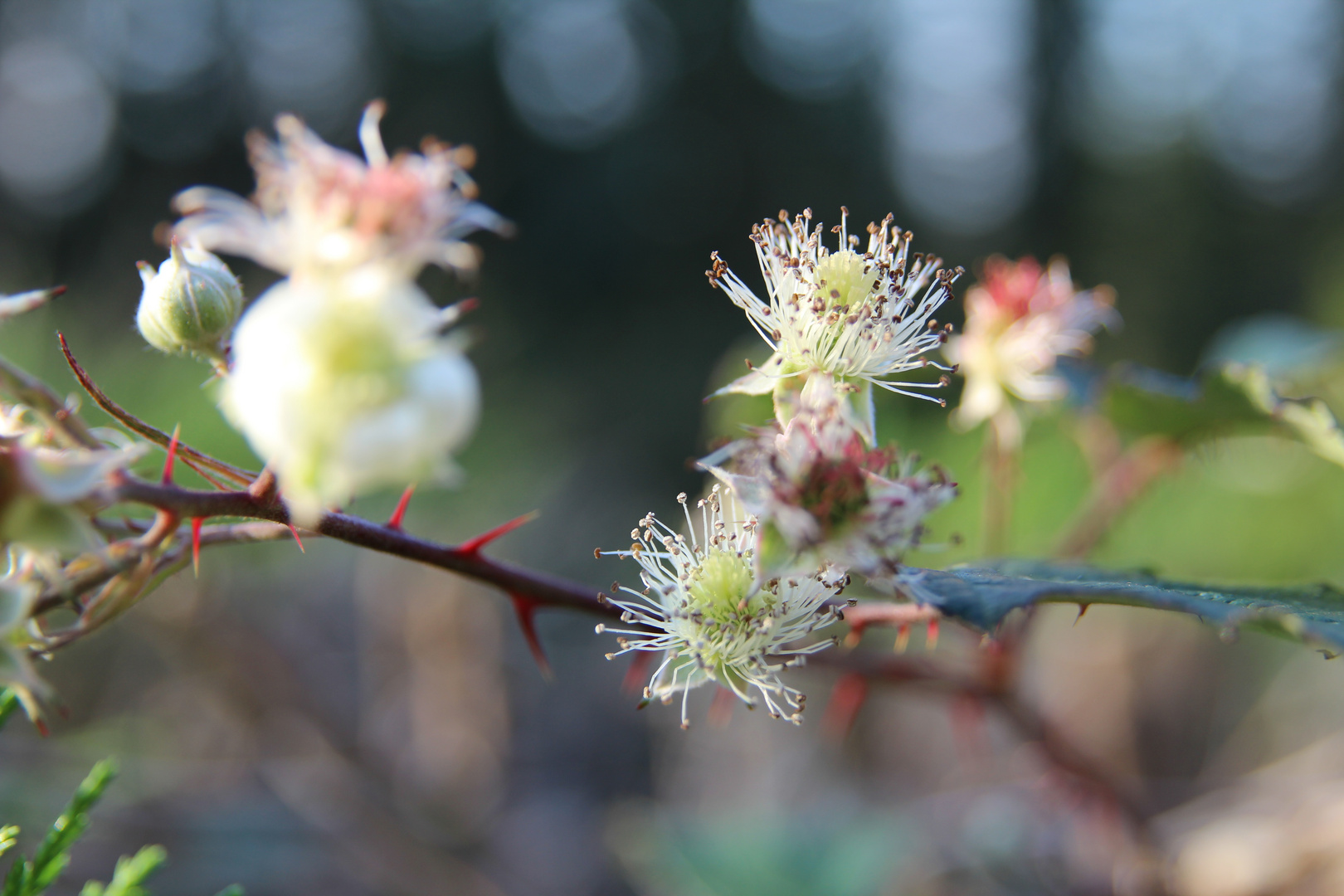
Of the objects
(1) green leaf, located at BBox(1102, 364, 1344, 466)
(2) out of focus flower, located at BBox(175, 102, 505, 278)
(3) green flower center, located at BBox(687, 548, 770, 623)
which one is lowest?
(1) green leaf, located at BBox(1102, 364, 1344, 466)

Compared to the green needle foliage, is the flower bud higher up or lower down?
higher up

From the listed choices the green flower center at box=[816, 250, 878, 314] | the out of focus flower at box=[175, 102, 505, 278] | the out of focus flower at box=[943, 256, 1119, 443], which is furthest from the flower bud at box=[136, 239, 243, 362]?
the out of focus flower at box=[943, 256, 1119, 443]

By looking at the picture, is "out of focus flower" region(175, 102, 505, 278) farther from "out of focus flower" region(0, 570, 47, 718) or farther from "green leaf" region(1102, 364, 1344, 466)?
"green leaf" region(1102, 364, 1344, 466)

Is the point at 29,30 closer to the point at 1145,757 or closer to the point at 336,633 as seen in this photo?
the point at 336,633

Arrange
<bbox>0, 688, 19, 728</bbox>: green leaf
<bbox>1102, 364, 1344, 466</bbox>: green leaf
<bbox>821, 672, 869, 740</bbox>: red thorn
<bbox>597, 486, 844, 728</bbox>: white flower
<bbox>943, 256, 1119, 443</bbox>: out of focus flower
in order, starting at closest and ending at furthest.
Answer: <bbox>0, 688, 19, 728</bbox>: green leaf < <bbox>597, 486, 844, 728</bbox>: white flower < <bbox>1102, 364, 1344, 466</bbox>: green leaf < <bbox>821, 672, 869, 740</bbox>: red thorn < <bbox>943, 256, 1119, 443</bbox>: out of focus flower

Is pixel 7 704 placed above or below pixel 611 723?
above

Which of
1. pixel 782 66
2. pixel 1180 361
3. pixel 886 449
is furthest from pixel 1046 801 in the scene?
pixel 782 66

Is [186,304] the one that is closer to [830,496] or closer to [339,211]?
[339,211]

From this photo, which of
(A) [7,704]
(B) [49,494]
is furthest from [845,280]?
(A) [7,704]
